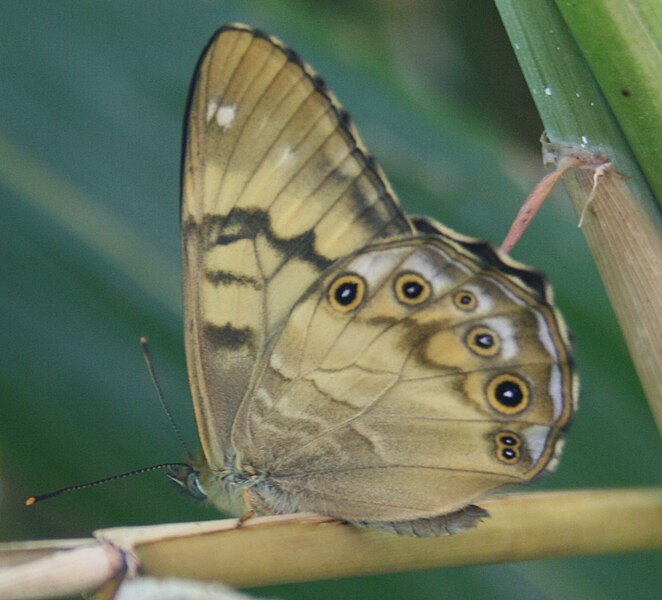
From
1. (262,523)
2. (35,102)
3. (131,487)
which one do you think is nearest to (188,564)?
(262,523)

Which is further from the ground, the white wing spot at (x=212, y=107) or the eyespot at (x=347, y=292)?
the white wing spot at (x=212, y=107)

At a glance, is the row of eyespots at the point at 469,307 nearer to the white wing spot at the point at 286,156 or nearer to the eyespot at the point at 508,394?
the eyespot at the point at 508,394

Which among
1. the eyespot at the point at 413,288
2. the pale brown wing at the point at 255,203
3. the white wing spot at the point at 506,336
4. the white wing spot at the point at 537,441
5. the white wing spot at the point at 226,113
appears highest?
the white wing spot at the point at 226,113

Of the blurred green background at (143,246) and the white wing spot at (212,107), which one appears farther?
the blurred green background at (143,246)

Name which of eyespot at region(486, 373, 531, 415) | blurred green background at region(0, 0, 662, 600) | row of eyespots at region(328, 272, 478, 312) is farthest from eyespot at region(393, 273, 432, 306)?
blurred green background at region(0, 0, 662, 600)

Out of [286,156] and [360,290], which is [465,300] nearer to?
[360,290]

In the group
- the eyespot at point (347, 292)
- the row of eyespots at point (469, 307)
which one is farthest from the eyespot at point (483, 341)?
the eyespot at point (347, 292)

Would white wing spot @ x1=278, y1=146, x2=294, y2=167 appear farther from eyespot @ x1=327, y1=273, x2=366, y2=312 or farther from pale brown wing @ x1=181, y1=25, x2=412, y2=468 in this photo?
eyespot @ x1=327, y1=273, x2=366, y2=312
